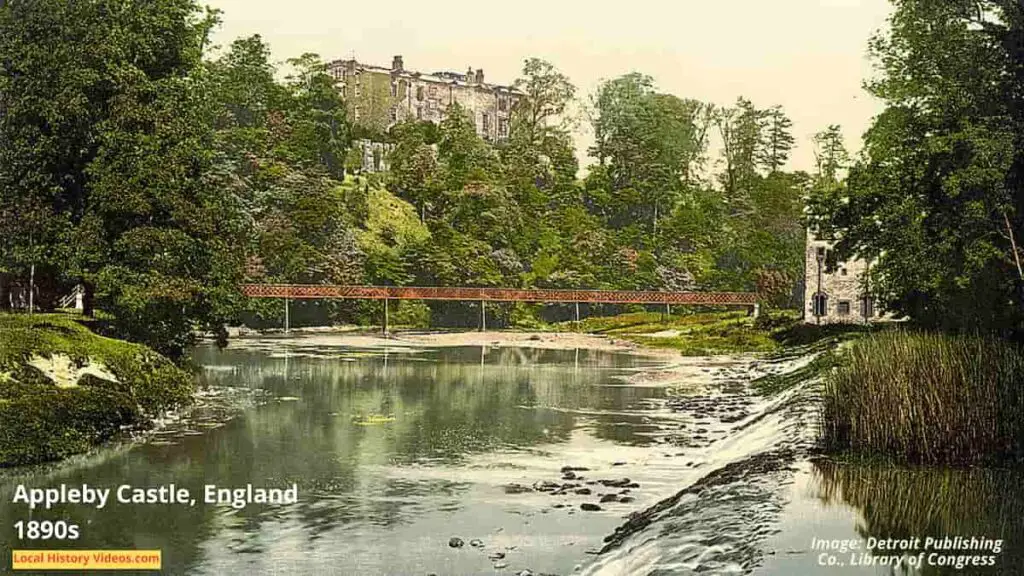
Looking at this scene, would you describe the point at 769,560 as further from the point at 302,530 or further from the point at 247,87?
the point at 247,87

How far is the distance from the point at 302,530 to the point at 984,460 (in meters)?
4.63

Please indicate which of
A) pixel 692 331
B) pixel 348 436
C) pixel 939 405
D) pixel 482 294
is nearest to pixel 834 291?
pixel 692 331

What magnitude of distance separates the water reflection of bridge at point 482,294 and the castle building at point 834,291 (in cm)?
158

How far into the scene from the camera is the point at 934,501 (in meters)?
6.95

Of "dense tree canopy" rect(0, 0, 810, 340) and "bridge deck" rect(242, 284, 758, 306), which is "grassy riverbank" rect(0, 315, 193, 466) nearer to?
"dense tree canopy" rect(0, 0, 810, 340)

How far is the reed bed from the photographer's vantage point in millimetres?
7754

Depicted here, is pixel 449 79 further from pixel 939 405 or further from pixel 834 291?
pixel 939 405

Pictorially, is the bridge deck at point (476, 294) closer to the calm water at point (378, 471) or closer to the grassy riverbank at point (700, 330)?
the grassy riverbank at point (700, 330)

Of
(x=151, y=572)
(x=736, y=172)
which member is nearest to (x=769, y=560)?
(x=151, y=572)

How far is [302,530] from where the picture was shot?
277 inches

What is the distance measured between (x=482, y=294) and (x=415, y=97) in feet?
13.3

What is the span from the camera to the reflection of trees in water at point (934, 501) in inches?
257

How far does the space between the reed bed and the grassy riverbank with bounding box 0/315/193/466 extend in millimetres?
5981

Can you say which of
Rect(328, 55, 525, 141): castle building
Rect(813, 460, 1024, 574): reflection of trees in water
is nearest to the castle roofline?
Rect(328, 55, 525, 141): castle building
